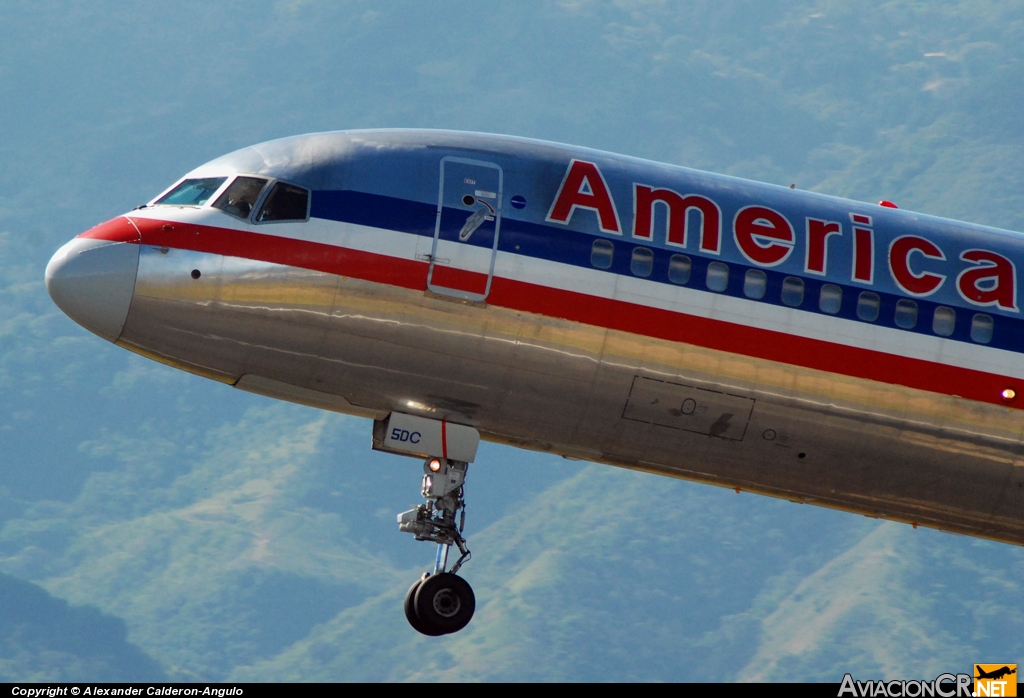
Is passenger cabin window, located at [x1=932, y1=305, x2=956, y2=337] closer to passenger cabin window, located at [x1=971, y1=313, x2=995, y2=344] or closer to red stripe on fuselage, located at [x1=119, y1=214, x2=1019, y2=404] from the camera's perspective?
passenger cabin window, located at [x1=971, y1=313, x2=995, y2=344]

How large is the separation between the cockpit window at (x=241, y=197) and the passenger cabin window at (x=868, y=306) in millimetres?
10210

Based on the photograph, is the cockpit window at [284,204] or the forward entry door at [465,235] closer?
the forward entry door at [465,235]

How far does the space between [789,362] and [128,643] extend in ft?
520

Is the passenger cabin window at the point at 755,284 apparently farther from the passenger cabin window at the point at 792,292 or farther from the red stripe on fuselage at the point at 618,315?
the red stripe on fuselage at the point at 618,315

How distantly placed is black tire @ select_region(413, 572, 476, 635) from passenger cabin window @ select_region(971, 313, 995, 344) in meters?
9.79

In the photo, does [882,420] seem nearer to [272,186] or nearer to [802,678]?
[272,186]

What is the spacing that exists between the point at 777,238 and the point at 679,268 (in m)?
1.99

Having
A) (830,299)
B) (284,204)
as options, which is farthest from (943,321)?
(284,204)

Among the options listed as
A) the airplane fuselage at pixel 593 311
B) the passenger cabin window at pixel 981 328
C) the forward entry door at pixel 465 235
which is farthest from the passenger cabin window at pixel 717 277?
the passenger cabin window at pixel 981 328

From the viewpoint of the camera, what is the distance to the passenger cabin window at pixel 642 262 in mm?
25484

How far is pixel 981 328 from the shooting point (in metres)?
27.1

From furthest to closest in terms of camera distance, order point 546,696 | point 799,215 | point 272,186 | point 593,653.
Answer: point 593,653 → point 546,696 → point 799,215 → point 272,186

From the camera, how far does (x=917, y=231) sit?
27766mm

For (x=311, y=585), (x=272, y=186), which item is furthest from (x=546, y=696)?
(x=311, y=585)
